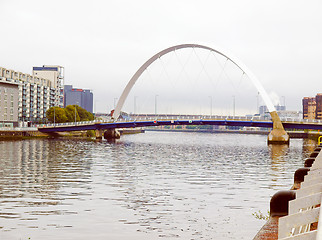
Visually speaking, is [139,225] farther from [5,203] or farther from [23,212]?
[5,203]

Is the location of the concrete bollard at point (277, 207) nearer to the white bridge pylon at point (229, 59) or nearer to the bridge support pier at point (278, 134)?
the bridge support pier at point (278, 134)

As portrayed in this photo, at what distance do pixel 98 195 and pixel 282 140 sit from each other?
89884mm

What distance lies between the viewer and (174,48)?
117 metres

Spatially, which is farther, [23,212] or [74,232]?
[23,212]

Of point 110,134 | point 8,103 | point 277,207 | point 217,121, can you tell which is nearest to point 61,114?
point 8,103

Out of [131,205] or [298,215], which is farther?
[131,205]

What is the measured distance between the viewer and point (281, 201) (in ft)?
33.9

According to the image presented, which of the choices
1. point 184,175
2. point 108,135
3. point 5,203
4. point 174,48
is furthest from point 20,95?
point 5,203

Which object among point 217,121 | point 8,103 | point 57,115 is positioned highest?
point 8,103

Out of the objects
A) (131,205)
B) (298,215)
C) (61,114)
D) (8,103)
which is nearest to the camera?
(298,215)

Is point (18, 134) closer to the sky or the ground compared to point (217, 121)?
closer to the ground

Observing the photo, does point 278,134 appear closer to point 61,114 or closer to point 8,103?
point 61,114

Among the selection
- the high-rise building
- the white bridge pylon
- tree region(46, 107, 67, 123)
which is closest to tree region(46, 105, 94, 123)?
tree region(46, 107, 67, 123)

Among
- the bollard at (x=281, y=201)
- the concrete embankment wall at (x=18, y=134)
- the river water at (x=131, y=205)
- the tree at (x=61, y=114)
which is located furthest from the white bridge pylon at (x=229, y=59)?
the bollard at (x=281, y=201)
